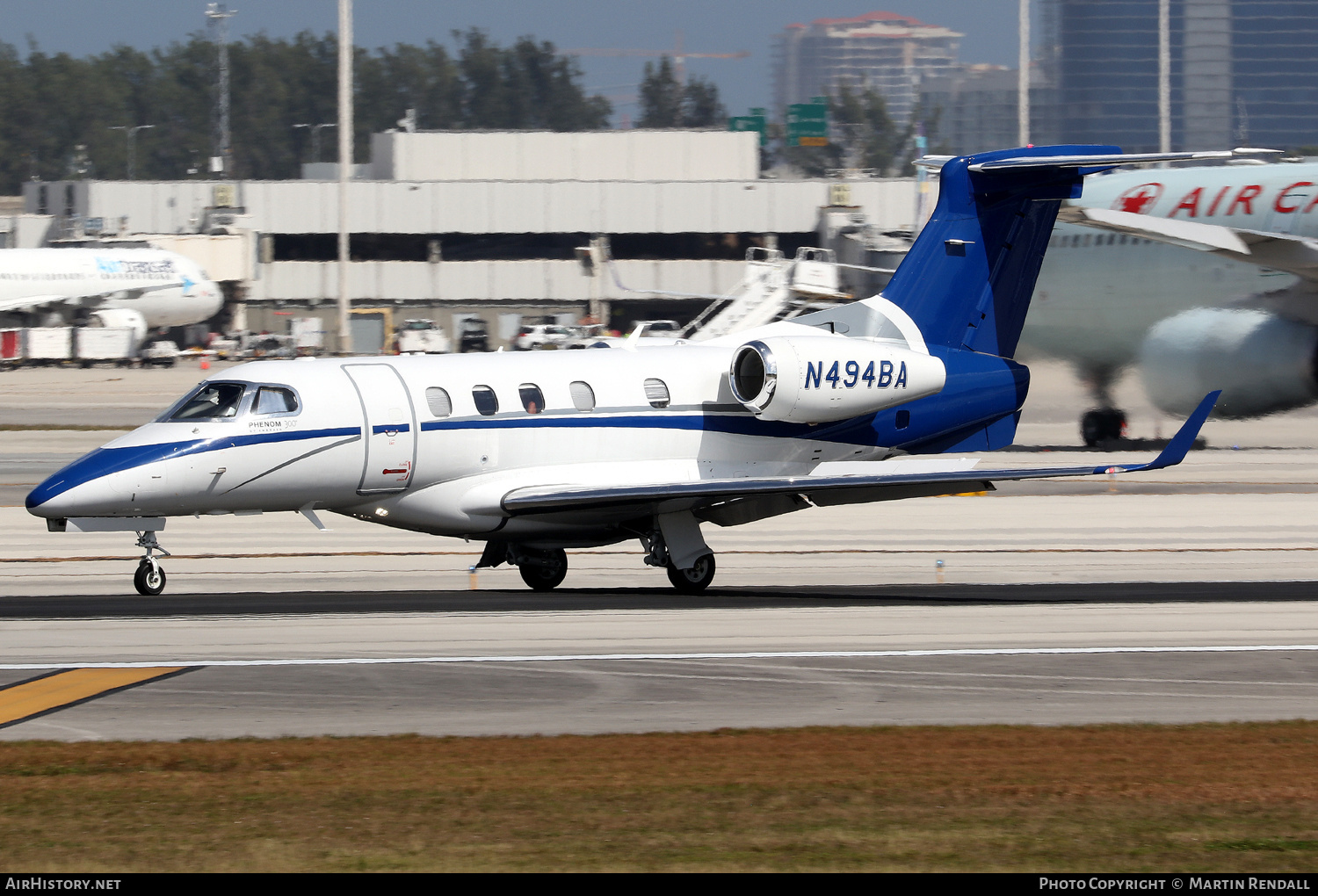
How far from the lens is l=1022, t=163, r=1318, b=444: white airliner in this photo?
39.8 meters

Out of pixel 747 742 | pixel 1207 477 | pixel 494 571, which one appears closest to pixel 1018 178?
pixel 494 571

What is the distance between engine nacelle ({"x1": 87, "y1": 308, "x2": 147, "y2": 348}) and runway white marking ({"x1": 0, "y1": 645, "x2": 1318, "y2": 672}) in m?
74.5

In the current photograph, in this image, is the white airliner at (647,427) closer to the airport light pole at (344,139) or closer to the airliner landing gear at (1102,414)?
the airliner landing gear at (1102,414)

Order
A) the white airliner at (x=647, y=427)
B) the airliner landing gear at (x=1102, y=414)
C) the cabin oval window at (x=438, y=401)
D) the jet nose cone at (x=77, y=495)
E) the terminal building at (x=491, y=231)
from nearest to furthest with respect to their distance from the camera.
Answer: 1. the jet nose cone at (x=77, y=495)
2. the white airliner at (x=647, y=427)
3. the cabin oval window at (x=438, y=401)
4. the airliner landing gear at (x=1102, y=414)
5. the terminal building at (x=491, y=231)

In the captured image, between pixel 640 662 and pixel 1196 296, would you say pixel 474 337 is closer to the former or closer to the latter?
pixel 1196 296

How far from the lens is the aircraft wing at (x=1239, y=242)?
3472cm

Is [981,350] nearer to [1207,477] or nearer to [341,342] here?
[1207,477]

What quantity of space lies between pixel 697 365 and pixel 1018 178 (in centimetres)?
582

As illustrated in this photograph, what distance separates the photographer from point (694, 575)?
22.7 m

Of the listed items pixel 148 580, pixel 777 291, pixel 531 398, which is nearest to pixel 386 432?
pixel 531 398

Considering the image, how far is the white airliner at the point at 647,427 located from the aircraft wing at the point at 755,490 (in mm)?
41

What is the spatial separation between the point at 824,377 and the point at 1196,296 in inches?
873

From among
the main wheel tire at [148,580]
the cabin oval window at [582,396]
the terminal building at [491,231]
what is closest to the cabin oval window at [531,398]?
the cabin oval window at [582,396]

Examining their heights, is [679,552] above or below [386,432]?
below
